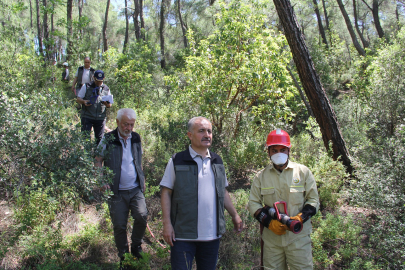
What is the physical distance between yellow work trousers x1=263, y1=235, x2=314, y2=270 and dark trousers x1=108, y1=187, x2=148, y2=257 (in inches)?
56.9

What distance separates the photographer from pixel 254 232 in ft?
13.7

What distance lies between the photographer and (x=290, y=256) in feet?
9.12

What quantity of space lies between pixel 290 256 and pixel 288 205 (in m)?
0.46

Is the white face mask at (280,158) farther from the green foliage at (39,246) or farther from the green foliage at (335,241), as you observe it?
the green foliage at (39,246)

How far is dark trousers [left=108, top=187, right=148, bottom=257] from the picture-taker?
3.29 meters

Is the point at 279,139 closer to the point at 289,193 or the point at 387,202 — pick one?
the point at 289,193

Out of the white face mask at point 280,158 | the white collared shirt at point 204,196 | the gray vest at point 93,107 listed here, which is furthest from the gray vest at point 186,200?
the gray vest at point 93,107

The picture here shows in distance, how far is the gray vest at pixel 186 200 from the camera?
2562 millimetres

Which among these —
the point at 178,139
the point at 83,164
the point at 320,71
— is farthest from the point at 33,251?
the point at 320,71

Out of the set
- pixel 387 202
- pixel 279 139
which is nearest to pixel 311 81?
pixel 387 202

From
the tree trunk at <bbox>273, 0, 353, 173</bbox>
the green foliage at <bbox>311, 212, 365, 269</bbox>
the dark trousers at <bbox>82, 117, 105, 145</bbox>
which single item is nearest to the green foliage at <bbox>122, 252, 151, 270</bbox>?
the green foliage at <bbox>311, 212, 365, 269</bbox>

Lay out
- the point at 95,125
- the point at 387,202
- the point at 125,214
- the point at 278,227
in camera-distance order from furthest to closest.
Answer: the point at 95,125 → the point at 387,202 → the point at 125,214 → the point at 278,227

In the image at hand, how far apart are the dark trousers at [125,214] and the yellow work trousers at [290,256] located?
4.74 feet

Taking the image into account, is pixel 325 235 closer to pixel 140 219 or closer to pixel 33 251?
pixel 140 219
